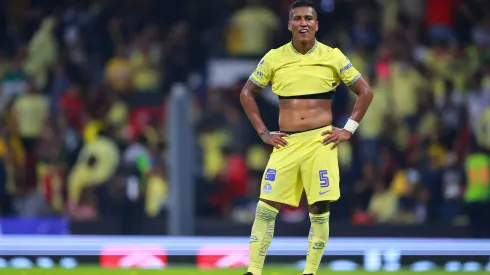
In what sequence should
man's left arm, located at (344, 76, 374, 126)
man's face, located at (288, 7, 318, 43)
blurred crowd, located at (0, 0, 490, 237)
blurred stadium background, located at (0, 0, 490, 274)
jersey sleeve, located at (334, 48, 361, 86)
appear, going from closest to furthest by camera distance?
man's face, located at (288, 7, 318, 43) → jersey sleeve, located at (334, 48, 361, 86) → man's left arm, located at (344, 76, 374, 126) → blurred stadium background, located at (0, 0, 490, 274) → blurred crowd, located at (0, 0, 490, 237)

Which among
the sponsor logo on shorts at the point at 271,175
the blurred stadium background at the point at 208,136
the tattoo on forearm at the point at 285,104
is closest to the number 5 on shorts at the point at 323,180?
the sponsor logo on shorts at the point at 271,175

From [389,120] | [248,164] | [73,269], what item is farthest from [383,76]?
[73,269]

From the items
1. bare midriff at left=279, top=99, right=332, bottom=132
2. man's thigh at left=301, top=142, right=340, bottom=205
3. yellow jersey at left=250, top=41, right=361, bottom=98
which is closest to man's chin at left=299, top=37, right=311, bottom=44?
yellow jersey at left=250, top=41, right=361, bottom=98

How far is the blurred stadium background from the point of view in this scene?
1441 cm

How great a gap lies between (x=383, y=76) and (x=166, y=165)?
328 centimetres

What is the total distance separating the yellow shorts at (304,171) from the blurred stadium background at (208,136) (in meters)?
3.61

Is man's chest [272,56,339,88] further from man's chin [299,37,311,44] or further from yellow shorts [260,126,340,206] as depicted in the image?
yellow shorts [260,126,340,206]

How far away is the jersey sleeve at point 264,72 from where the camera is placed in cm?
1041

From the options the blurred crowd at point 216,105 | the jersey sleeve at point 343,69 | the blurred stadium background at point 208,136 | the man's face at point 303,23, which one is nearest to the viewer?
the man's face at point 303,23

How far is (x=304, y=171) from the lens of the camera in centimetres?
1034

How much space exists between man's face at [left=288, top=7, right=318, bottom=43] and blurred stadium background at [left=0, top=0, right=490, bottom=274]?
413 cm

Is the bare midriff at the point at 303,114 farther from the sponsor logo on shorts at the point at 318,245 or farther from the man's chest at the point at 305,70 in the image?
the sponsor logo on shorts at the point at 318,245

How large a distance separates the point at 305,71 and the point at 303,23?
0.38 m

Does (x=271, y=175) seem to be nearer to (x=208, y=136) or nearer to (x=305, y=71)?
(x=305, y=71)
